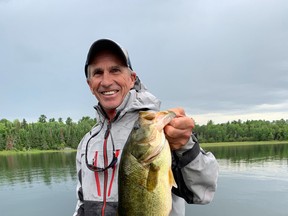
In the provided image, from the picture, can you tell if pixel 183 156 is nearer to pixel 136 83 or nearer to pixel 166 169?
pixel 166 169

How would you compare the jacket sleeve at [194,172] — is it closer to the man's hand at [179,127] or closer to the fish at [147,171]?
the man's hand at [179,127]

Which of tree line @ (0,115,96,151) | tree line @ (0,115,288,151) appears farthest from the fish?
tree line @ (0,115,96,151)

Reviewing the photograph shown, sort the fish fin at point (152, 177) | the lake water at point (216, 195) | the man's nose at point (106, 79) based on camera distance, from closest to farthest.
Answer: the fish fin at point (152, 177) → the man's nose at point (106, 79) → the lake water at point (216, 195)

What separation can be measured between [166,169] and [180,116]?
42 centimetres

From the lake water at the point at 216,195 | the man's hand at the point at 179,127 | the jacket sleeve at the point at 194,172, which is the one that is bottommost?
the lake water at the point at 216,195

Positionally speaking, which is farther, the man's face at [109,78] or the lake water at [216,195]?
the lake water at [216,195]

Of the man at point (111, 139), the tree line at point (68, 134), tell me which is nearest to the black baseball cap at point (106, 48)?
the man at point (111, 139)

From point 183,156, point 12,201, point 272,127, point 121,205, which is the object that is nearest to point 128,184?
point 121,205

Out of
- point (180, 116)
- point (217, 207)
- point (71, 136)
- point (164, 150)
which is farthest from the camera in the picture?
point (71, 136)

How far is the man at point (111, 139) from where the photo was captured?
2.71 m

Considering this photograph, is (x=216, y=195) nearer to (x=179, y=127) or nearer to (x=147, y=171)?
(x=179, y=127)

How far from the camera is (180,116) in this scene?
2.31 meters

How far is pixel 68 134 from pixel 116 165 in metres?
108

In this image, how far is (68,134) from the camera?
4222 inches
